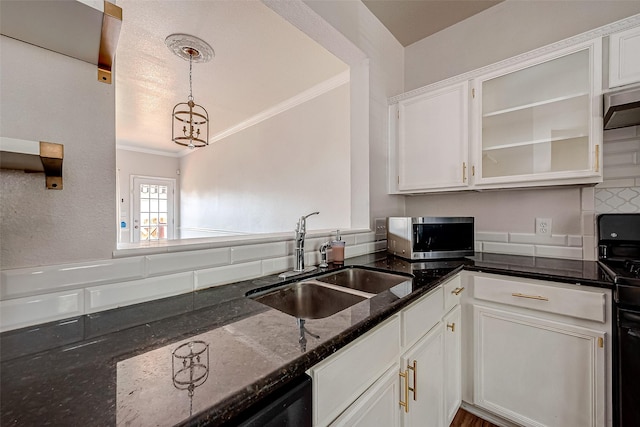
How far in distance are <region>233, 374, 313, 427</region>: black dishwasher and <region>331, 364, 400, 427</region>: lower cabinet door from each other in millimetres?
183

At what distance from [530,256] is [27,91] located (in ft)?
7.89

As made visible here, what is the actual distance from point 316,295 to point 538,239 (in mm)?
1507

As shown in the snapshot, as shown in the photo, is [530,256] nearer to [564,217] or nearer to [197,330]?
[564,217]

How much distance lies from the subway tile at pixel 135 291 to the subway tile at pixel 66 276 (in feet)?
0.07

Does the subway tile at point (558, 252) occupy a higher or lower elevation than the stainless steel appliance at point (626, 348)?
higher

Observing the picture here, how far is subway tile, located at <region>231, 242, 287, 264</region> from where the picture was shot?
1106 mm

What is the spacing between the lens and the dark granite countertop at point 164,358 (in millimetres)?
389

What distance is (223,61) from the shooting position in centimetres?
247

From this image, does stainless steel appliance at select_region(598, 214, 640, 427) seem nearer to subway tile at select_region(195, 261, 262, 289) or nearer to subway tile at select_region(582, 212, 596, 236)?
subway tile at select_region(582, 212, 596, 236)

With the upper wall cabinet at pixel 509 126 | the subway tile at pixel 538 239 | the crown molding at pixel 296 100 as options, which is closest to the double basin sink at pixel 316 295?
the upper wall cabinet at pixel 509 126

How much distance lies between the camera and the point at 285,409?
0.50 metres

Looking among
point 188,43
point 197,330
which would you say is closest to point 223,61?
point 188,43

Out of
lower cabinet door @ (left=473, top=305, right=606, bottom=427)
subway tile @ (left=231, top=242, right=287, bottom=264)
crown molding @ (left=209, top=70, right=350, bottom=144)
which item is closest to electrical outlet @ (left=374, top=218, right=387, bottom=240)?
lower cabinet door @ (left=473, top=305, right=606, bottom=427)

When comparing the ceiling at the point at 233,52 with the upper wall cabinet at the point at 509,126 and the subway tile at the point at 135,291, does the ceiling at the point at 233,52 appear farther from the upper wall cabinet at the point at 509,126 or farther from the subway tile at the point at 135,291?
the subway tile at the point at 135,291
